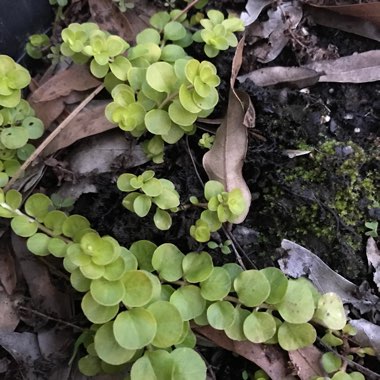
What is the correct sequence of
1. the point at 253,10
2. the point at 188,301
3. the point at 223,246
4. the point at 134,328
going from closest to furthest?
the point at 134,328, the point at 188,301, the point at 223,246, the point at 253,10

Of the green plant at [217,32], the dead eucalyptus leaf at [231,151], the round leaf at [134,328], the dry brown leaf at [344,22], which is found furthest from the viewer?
the dry brown leaf at [344,22]

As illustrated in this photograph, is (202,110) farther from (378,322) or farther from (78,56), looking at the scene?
(378,322)

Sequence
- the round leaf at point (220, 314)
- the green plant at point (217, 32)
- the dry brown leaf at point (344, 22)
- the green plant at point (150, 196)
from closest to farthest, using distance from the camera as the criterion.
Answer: the round leaf at point (220, 314) → the green plant at point (150, 196) → the green plant at point (217, 32) → the dry brown leaf at point (344, 22)

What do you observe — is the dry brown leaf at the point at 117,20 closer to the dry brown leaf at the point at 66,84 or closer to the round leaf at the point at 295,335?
the dry brown leaf at the point at 66,84

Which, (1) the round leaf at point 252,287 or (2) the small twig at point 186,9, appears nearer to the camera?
(1) the round leaf at point 252,287

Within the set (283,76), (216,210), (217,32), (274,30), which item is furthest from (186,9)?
(216,210)

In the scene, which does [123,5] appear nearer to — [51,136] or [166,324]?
[51,136]

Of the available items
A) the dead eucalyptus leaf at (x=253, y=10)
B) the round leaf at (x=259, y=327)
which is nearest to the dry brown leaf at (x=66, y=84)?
the dead eucalyptus leaf at (x=253, y=10)
